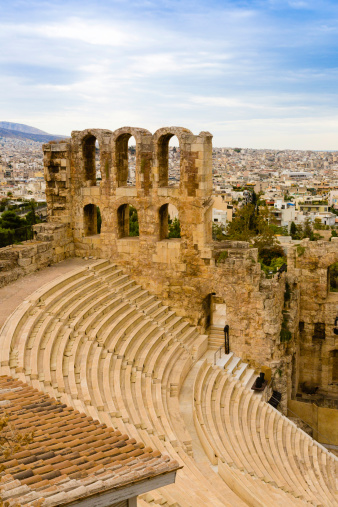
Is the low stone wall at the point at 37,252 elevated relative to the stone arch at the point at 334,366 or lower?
elevated

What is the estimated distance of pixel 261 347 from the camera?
17.5 meters

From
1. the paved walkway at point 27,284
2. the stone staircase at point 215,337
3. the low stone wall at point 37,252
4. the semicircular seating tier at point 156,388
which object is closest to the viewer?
the semicircular seating tier at point 156,388

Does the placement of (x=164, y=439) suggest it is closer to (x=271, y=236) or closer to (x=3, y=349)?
(x=3, y=349)

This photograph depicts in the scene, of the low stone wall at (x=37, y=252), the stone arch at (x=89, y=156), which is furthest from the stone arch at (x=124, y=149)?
the low stone wall at (x=37, y=252)

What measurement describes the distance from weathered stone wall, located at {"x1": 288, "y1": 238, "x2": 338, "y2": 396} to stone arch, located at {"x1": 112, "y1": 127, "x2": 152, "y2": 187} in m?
7.63

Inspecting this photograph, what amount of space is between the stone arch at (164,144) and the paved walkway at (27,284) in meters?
4.09

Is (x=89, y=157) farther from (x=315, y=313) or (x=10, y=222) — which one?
(x=10, y=222)

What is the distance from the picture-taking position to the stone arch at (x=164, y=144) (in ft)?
55.8

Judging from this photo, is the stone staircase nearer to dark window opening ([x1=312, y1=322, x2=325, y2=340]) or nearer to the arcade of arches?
the arcade of arches

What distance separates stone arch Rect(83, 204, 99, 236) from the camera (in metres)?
19.1

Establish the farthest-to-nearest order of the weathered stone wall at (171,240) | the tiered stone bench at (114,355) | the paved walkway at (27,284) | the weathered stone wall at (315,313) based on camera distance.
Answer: the weathered stone wall at (315,313), the weathered stone wall at (171,240), the paved walkway at (27,284), the tiered stone bench at (114,355)

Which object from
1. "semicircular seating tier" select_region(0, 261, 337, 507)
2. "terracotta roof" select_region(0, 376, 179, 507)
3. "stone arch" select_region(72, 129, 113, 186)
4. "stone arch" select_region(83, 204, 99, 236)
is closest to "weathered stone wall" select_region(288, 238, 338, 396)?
"semicircular seating tier" select_region(0, 261, 337, 507)

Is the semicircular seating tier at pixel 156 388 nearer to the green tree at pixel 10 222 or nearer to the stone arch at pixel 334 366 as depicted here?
the stone arch at pixel 334 366

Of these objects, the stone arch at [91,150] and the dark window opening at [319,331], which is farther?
the dark window opening at [319,331]
